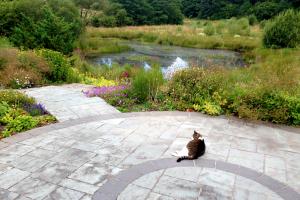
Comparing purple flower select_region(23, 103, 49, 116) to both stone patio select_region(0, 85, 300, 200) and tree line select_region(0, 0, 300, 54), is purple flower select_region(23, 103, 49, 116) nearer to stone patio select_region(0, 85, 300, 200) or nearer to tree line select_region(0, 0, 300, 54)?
stone patio select_region(0, 85, 300, 200)

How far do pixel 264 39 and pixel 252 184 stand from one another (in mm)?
18244

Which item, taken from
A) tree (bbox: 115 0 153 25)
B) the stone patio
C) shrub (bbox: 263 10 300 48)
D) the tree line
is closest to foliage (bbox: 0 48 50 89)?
the stone patio

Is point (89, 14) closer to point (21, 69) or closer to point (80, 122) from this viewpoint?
point (21, 69)

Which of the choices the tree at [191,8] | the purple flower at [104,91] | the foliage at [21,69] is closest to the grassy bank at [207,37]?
the foliage at [21,69]

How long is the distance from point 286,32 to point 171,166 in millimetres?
17239

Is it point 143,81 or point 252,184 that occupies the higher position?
point 143,81

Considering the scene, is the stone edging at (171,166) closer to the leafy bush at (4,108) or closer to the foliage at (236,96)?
the foliage at (236,96)

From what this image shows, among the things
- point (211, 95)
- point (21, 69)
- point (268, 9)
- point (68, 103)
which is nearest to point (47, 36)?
point (21, 69)

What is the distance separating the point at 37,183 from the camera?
3.43 meters

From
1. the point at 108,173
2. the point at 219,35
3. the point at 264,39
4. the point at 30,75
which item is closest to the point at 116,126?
the point at 108,173

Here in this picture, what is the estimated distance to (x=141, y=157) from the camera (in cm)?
409

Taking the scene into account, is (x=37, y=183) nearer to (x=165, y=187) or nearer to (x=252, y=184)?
(x=165, y=187)

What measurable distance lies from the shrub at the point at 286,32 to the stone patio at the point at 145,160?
49.5ft

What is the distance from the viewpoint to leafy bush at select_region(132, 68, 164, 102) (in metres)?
6.49
